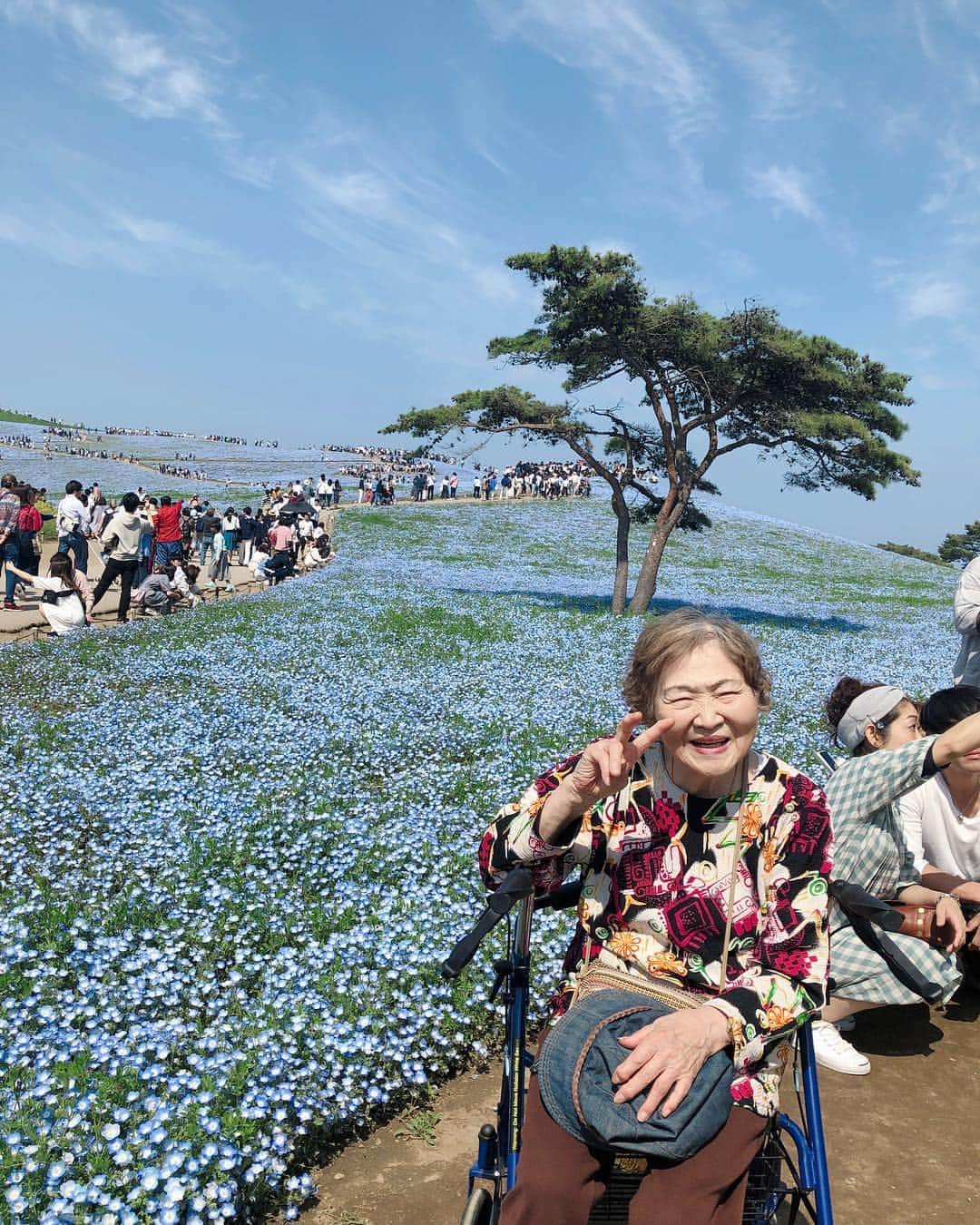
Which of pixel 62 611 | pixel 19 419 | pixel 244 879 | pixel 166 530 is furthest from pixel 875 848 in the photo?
pixel 19 419

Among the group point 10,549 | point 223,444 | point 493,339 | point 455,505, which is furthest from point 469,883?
point 223,444

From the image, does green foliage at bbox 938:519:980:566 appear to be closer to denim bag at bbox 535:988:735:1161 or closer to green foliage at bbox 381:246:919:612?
green foliage at bbox 381:246:919:612

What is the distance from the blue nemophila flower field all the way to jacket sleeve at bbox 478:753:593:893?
153 centimetres

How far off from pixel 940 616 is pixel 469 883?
22687mm

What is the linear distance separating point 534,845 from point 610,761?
1.29ft

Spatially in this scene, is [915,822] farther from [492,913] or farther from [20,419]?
[20,419]

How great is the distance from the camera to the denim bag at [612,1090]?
80.7 inches

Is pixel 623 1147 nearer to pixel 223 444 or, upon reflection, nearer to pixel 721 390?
pixel 721 390

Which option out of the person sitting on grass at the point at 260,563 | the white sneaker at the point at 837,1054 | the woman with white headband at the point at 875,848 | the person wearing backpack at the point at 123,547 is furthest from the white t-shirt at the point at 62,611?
the white sneaker at the point at 837,1054

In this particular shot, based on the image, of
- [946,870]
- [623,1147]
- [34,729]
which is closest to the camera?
[623,1147]

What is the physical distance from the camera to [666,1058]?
6.88ft

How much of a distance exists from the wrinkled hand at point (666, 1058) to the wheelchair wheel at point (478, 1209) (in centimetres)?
79

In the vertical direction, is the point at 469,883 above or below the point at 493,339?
below

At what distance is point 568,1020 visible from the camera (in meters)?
2.24
